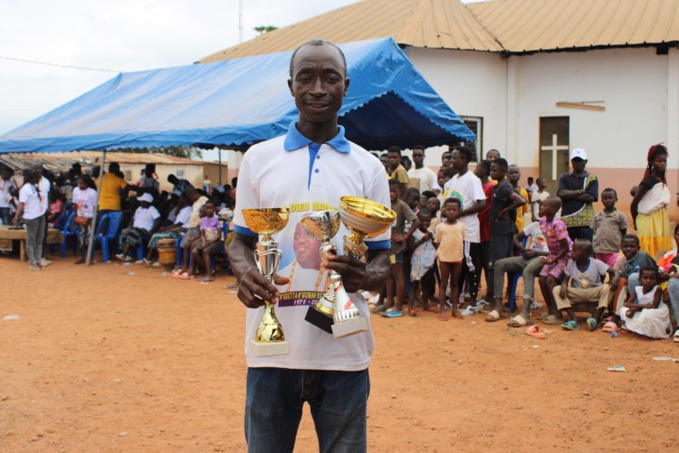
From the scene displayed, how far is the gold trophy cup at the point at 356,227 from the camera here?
196 centimetres

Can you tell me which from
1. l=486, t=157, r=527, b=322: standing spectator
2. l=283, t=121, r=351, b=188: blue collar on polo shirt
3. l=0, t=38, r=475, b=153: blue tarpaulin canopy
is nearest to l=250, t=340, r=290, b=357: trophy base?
l=283, t=121, r=351, b=188: blue collar on polo shirt

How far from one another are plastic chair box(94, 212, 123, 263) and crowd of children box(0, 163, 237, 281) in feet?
0.23

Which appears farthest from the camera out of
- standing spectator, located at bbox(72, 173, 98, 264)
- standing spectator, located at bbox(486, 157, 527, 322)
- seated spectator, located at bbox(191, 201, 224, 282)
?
standing spectator, located at bbox(72, 173, 98, 264)

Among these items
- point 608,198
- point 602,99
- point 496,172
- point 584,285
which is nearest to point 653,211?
point 608,198

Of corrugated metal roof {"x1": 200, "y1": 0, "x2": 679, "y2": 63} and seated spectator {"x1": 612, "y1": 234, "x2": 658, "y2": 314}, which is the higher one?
corrugated metal roof {"x1": 200, "y1": 0, "x2": 679, "y2": 63}

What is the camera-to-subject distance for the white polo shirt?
6.88 feet

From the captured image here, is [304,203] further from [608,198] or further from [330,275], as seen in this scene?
[608,198]

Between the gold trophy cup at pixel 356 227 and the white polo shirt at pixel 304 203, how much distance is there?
57 millimetres

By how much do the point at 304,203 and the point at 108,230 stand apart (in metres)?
11.1

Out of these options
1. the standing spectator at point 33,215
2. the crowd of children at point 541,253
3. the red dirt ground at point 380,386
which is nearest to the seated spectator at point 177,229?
the standing spectator at point 33,215

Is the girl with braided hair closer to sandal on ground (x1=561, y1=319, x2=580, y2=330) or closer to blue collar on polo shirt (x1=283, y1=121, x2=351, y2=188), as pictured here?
sandal on ground (x1=561, y1=319, x2=580, y2=330)

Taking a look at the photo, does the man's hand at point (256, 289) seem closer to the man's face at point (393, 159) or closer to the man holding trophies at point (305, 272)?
the man holding trophies at point (305, 272)

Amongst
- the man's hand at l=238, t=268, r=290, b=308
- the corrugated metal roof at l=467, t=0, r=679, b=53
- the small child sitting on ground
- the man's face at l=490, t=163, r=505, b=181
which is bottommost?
the small child sitting on ground

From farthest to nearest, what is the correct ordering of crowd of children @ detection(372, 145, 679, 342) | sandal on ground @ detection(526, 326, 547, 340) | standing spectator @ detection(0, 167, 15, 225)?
standing spectator @ detection(0, 167, 15, 225) < crowd of children @ detection(372, 145, 679, 342) < sandal on ground @ detection(526, 326, 547, 340)
